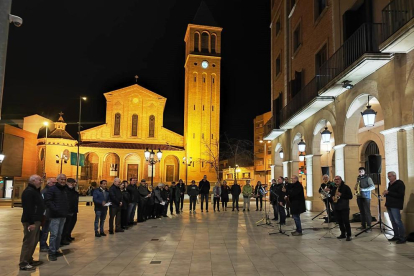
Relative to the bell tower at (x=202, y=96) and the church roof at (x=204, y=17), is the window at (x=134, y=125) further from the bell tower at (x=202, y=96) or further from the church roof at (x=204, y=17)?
the church roof at (x=204, y=17)

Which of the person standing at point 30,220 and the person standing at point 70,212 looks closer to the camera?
the person standing at point 30,220

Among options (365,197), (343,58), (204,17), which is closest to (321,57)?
(343,58)

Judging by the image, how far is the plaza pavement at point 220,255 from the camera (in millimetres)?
6512

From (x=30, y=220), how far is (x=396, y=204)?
28.0ft

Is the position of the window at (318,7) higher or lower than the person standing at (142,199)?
higher

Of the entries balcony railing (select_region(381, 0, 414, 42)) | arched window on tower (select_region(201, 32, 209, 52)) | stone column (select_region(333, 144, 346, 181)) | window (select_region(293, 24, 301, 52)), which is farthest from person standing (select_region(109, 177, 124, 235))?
arched window on tower (select_region(201, 32, 209, 52))

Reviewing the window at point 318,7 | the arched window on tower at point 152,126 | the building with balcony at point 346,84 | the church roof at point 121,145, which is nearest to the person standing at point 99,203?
the building with balcony at point 346,84

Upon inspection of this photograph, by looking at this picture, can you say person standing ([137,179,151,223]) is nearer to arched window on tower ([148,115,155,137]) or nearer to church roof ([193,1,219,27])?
arched window on tower ([148,115,155,137])

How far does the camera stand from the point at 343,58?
1260 centimetres

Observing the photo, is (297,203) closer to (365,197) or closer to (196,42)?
(365,197)

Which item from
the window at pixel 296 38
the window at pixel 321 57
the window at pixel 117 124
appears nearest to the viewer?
the window at pixel 321 57

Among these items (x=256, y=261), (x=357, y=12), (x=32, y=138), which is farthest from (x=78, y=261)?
(x=32, y=138)

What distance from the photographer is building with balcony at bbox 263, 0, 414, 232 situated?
9.66 meters

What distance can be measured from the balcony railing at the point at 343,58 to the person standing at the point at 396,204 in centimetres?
391
